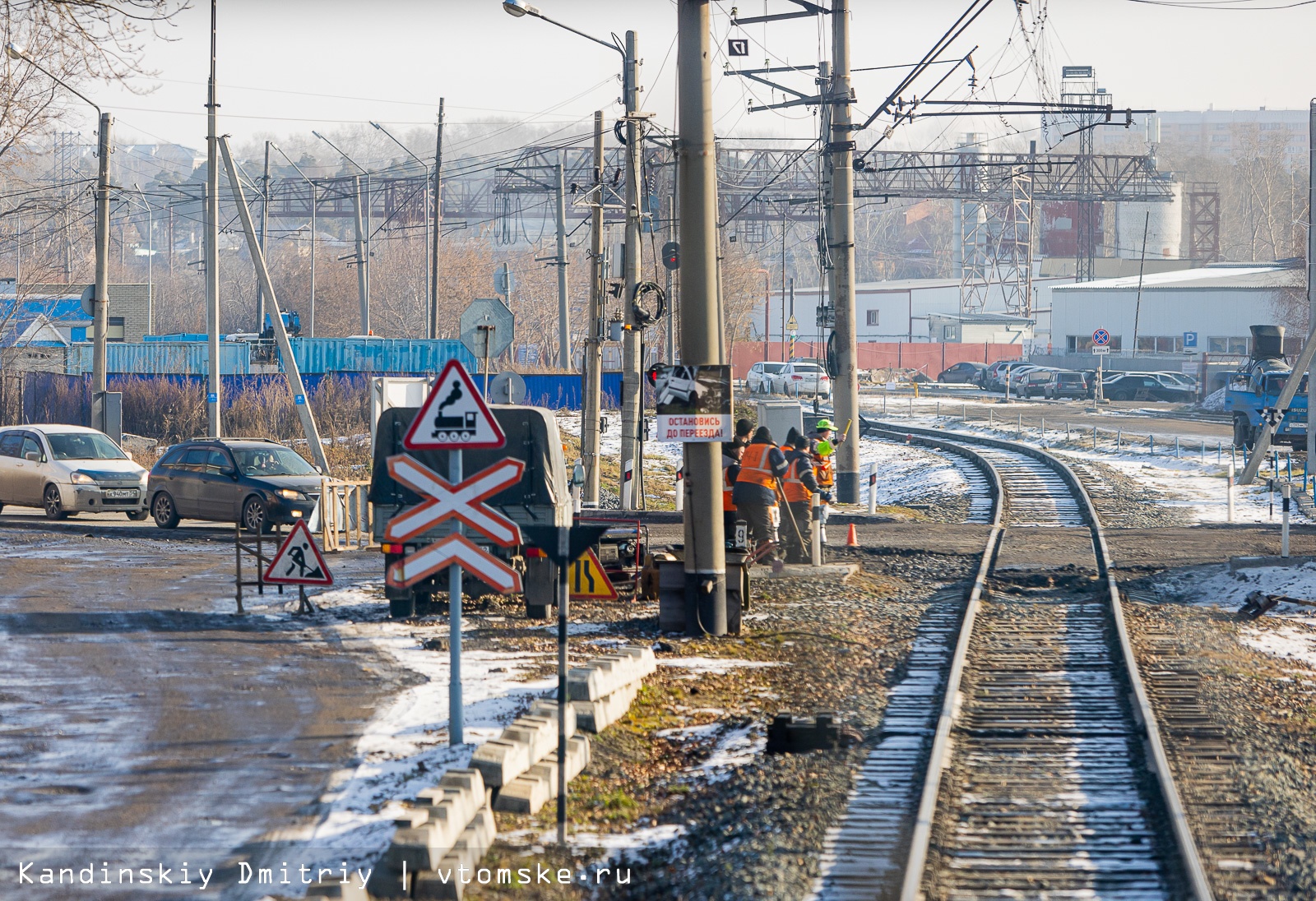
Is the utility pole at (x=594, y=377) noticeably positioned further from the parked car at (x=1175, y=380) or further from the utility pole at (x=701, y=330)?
the parked car at (x=1175, y=380)

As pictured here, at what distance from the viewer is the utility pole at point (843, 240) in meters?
25.9

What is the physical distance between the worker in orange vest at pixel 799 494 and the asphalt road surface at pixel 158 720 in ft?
21.1

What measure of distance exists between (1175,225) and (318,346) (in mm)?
90752

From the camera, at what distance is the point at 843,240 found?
26.5 meters

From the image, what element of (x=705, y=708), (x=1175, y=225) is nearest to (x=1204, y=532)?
(x=705, y=708)

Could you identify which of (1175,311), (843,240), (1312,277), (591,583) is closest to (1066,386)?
(1175,311)

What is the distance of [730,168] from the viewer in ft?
244

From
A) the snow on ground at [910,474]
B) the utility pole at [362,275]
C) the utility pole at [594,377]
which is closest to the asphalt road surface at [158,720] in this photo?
the utility pole at [594,377]

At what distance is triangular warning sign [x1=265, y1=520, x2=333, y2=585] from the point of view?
1485 cm

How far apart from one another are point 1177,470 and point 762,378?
30492mm

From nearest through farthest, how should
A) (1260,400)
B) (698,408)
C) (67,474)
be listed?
(698,408)
(67,474)
(1260,400)

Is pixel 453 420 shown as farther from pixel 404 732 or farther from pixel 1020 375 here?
pixel 1020 375

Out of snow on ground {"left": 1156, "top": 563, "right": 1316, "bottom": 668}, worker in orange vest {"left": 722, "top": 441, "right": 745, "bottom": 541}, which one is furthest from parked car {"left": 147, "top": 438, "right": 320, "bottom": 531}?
snow on ground {"left": 1156, "top": 563, "right": 1316, "bottom": 668}

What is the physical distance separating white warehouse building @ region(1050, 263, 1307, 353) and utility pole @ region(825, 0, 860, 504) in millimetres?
50143
